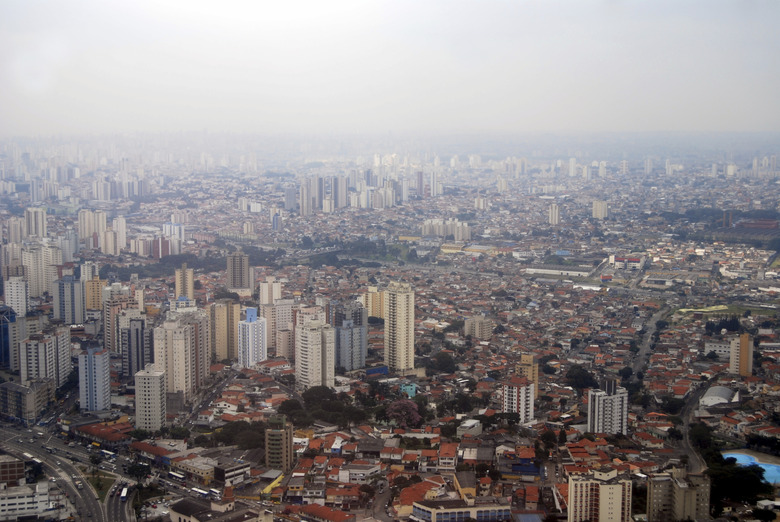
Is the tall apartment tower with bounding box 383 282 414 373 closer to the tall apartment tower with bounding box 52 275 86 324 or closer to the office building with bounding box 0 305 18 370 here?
the office building with bounding box 0 305 18 370

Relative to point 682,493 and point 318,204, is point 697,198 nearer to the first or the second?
point 318,204

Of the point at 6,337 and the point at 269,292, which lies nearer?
the point at 6,337

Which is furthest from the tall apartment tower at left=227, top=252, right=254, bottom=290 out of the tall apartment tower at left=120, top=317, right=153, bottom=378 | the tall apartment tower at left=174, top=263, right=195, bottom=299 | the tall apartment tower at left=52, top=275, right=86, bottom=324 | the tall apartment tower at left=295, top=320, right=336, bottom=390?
the tall apartment tower at left=295, top=320, right=336, bottom=390

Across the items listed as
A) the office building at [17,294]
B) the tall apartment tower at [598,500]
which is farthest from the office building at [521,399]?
the office building at [17,294]

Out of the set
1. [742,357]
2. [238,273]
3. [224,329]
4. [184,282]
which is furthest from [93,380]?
[742,357]

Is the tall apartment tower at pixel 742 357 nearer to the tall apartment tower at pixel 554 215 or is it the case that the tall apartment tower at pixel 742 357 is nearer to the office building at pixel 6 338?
the office building at pixel 6 338

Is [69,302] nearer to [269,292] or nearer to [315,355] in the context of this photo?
[269,292]
